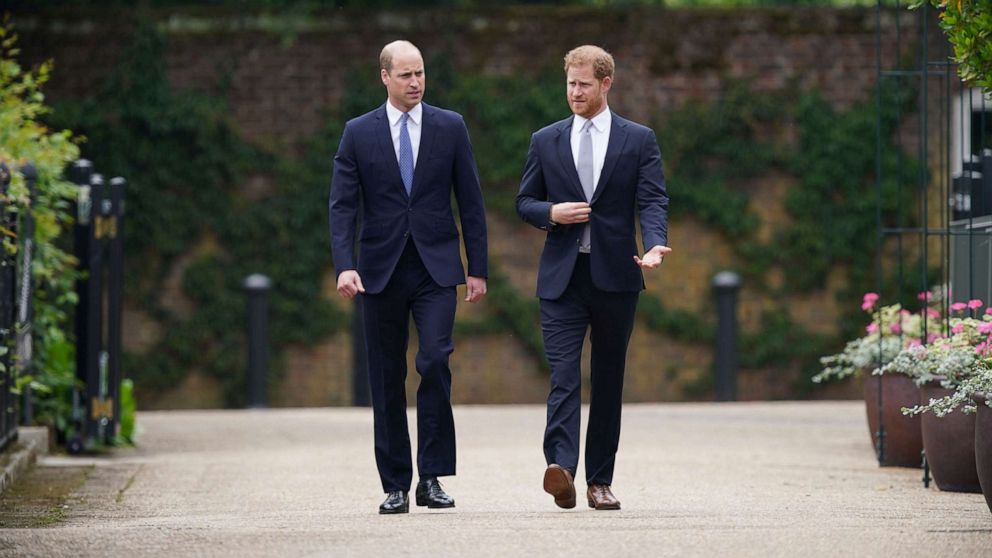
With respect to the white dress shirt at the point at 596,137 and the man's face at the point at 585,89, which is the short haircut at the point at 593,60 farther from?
the white dress shirt at the point at 596,137

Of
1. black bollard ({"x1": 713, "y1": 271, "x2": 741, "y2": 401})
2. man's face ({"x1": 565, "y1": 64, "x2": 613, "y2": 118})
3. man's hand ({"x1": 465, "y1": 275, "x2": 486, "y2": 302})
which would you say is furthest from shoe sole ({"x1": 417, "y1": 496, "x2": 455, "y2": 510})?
black bollard ({"x1": 713, "y1": 271, "x2": 741, "y2": 401})

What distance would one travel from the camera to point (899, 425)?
8.54m

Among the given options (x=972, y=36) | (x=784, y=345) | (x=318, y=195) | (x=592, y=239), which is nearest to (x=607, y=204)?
(x=592, y=239)

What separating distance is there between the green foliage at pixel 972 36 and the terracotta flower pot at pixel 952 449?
1.61m

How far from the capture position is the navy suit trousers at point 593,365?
6.21m

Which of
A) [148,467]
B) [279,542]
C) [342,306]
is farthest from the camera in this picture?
[342,306]

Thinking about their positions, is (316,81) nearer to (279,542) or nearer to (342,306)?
(342,306)

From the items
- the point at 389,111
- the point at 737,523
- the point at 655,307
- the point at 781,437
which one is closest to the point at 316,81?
the point at 655,307

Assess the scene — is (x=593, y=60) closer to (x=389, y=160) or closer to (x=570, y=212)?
(x=570, y=212)

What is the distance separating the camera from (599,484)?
6.37 metres

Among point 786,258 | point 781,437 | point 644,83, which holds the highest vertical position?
point 644,83

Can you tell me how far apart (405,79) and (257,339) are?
8450 mm

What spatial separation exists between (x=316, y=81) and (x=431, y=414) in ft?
31.4

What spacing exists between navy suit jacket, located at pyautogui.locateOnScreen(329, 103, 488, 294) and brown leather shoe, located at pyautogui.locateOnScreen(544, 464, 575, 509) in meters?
0.78
